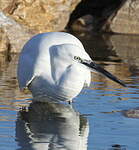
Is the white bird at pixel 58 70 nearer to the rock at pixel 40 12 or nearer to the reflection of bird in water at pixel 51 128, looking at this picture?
the reflection of bird in water at pixel 51 128

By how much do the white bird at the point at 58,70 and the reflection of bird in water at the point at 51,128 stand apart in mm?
235

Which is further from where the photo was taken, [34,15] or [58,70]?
[34,15]

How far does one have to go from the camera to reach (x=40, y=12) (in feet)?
58.9

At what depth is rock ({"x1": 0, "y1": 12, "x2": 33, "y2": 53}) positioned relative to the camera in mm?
14578

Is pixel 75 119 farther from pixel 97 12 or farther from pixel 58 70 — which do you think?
pixel 97 12

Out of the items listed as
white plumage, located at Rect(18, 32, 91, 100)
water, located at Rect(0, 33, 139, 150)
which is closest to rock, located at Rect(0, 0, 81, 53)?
water, located at Rect(0, 33, 139, 150)

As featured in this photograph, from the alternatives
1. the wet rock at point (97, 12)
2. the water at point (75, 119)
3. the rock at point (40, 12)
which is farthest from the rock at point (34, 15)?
the water at point (75, 119)

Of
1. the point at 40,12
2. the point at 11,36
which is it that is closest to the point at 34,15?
the point at 40,12

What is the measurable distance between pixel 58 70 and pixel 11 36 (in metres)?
6.36

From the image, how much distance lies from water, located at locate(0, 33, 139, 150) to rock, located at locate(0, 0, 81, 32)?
16.8ft

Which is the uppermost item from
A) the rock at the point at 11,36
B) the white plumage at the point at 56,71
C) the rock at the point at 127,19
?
the white plumage at the point at 56,71

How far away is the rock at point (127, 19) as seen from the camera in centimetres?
2006

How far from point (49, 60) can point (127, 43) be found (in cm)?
927

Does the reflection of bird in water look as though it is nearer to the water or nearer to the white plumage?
the water
